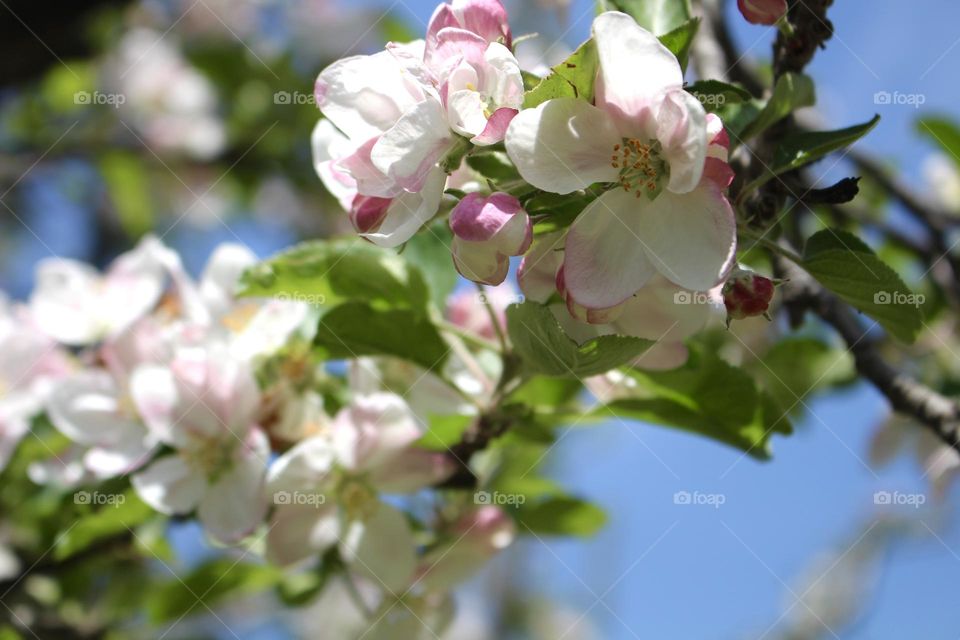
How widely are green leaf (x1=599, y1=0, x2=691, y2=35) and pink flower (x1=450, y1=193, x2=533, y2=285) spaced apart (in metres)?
0.31

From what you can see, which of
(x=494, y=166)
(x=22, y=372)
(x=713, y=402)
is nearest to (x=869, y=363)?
(x=713, y=402)

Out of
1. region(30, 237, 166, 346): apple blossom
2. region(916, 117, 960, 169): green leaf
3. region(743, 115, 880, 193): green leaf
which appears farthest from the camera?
region(916, 117, 960, 169): green leaf

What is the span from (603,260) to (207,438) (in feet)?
2.20

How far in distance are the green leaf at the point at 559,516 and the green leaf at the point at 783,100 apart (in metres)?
0.68

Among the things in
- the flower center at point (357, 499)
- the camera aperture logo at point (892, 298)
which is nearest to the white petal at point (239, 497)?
the flower center at point (357, 499)

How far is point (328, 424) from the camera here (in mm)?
1231

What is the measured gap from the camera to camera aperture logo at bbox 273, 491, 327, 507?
3.77 ft

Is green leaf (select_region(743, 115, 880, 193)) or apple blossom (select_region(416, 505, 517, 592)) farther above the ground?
green leaf (select_region(743, 115, 880, 193))

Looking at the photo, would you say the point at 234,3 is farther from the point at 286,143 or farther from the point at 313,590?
the point at 313,590

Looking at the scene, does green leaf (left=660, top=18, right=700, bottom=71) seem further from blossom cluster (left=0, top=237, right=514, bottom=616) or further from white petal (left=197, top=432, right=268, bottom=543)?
white petal (left=197, top=432, right=268, bottom=543)

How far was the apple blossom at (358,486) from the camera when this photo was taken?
3.72ft

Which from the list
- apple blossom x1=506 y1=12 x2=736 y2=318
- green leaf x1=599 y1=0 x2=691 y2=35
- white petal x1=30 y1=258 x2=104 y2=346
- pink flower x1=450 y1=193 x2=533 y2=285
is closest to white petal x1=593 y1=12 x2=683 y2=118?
apple blossom x1=506 y1=12 x2=736 y2=318

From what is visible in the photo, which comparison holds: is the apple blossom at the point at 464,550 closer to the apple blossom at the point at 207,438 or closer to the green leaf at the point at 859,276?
the apple blossom at the point at 207,438

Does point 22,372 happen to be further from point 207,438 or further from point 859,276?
point 859,276
